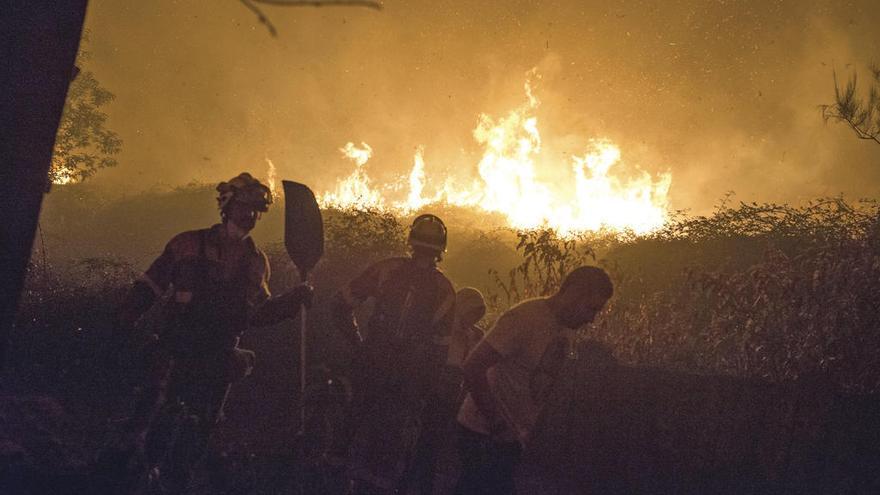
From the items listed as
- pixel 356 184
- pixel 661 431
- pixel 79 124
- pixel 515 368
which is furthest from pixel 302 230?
pixel 356 184

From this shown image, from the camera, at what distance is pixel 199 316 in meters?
5.48

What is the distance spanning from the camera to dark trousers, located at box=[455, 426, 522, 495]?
4066mm

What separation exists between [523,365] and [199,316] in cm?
255

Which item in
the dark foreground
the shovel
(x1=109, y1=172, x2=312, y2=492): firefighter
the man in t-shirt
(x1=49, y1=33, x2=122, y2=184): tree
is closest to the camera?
the man in t-shirt

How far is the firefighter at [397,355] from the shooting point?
5.44m

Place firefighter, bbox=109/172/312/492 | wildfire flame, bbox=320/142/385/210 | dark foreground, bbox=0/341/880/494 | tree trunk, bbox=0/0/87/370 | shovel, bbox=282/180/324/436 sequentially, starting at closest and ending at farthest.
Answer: tree trunk, bbox=0/0/87/370
firefighter, bbox=109/172/312/492
shovel, bbox=282/180/324/436
dark foreground, bbox=0/341/880/494
wildfire flame, bbox=320/142/385/210

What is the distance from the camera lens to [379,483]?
528cm

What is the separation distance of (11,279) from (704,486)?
24.0ft

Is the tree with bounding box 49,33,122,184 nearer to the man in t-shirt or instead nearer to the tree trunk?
the man in t-shirt

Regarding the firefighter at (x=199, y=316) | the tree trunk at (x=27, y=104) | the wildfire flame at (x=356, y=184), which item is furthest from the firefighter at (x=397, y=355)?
the wildfire flame at (x=356, y=184)

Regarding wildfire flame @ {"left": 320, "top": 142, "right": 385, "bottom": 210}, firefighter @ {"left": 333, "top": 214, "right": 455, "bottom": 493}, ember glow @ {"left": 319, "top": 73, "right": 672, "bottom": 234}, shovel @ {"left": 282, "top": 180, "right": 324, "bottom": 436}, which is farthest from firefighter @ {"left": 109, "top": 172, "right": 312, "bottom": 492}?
wildfire flame @ {"left": 320, "top": 142, "right": 385, "bottom": 210}

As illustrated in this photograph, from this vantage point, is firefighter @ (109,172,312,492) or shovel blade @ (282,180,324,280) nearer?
firefighter @ (109,172,312,492)

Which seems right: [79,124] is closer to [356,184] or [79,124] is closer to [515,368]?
[356,184]

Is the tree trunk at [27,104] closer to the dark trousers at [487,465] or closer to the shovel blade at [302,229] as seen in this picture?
the dark trousers at [487,465]
